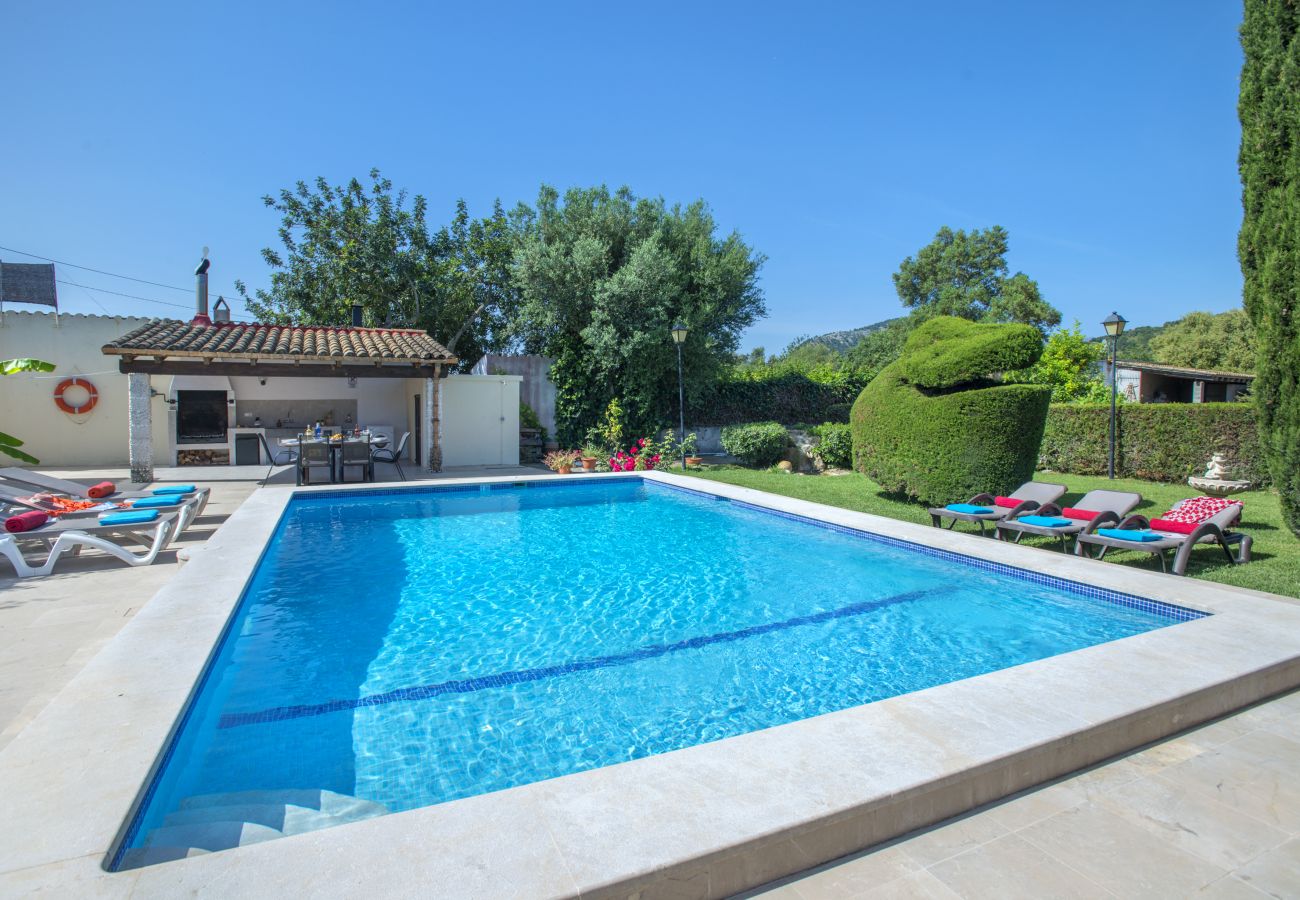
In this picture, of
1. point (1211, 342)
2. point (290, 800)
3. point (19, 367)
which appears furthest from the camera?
point (1211, 342)

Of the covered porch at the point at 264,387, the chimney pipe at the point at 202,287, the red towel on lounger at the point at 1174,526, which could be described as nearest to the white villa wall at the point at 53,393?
the covered porch at the point at 264,387

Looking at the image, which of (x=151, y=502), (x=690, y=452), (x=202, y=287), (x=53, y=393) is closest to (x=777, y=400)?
(x=690, y=452)

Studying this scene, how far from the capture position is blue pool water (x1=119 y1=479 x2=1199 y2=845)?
3.62 metres

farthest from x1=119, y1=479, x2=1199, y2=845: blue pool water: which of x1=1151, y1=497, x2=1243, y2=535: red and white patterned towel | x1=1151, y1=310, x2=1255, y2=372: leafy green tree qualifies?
x1=1151, y1=310, x2=1255, y2=372: leafy green tree

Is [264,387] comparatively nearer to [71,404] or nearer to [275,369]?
[71,404]

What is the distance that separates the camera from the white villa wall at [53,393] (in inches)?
609

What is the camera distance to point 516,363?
64.3 feet

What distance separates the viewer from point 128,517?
6.90m

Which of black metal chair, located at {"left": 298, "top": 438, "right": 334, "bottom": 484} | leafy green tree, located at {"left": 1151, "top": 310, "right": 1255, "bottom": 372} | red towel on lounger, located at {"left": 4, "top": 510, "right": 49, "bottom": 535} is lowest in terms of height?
red towel on lounger, located at {"left": 4, "top": 510, "right": 49, "bottom": 535}

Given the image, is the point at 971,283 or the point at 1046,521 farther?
the point at 971,283

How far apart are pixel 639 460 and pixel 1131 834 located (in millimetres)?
14025

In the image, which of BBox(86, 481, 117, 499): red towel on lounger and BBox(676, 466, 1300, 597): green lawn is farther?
BBox(86, 481, 117, 499): red towel on lounger

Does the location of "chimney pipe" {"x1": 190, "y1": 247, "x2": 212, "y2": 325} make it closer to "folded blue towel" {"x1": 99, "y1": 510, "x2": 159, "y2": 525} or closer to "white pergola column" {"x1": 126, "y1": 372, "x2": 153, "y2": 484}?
"white pergola column" {"x1": 126, "y1": 372, "x2": 153, "y2": 484}

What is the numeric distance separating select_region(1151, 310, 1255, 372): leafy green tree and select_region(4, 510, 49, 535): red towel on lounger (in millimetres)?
47285
